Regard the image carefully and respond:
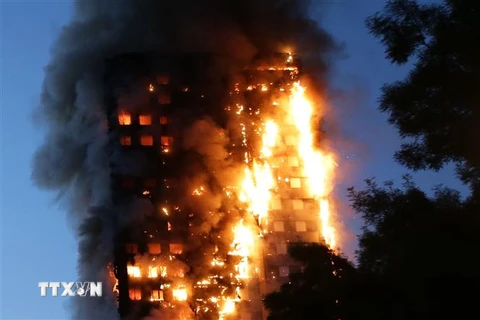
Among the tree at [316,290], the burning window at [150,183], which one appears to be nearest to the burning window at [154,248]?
the burning window at [150,183]

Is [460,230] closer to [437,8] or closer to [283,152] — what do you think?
[437,8]

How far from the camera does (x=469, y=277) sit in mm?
8766

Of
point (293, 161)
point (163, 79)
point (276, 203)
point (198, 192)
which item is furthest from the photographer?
Result: point (163, 79)

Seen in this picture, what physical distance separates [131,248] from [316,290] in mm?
32634

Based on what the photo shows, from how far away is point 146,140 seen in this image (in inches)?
1753

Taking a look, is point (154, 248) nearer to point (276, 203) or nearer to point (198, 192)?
point (198, 192)

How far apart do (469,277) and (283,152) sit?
36879mm

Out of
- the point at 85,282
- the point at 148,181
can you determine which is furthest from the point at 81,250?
the point at 148,181

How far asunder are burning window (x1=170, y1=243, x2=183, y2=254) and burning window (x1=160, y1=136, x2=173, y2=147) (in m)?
6.62

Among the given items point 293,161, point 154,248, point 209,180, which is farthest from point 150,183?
point 293,161

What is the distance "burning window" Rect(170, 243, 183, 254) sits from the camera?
41.2 metres

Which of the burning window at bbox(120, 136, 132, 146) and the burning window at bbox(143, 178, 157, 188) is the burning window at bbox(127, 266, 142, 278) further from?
the burning window at bbox(120, 136, 132, 146)

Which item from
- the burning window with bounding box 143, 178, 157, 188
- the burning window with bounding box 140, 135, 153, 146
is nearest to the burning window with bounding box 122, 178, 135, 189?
the burning window with bounding box 143, 178, 157, 188

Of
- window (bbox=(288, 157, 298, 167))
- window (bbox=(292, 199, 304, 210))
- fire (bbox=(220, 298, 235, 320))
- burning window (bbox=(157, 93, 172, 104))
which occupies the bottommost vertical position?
fire (bbox=(220, 298, 235, 320))
